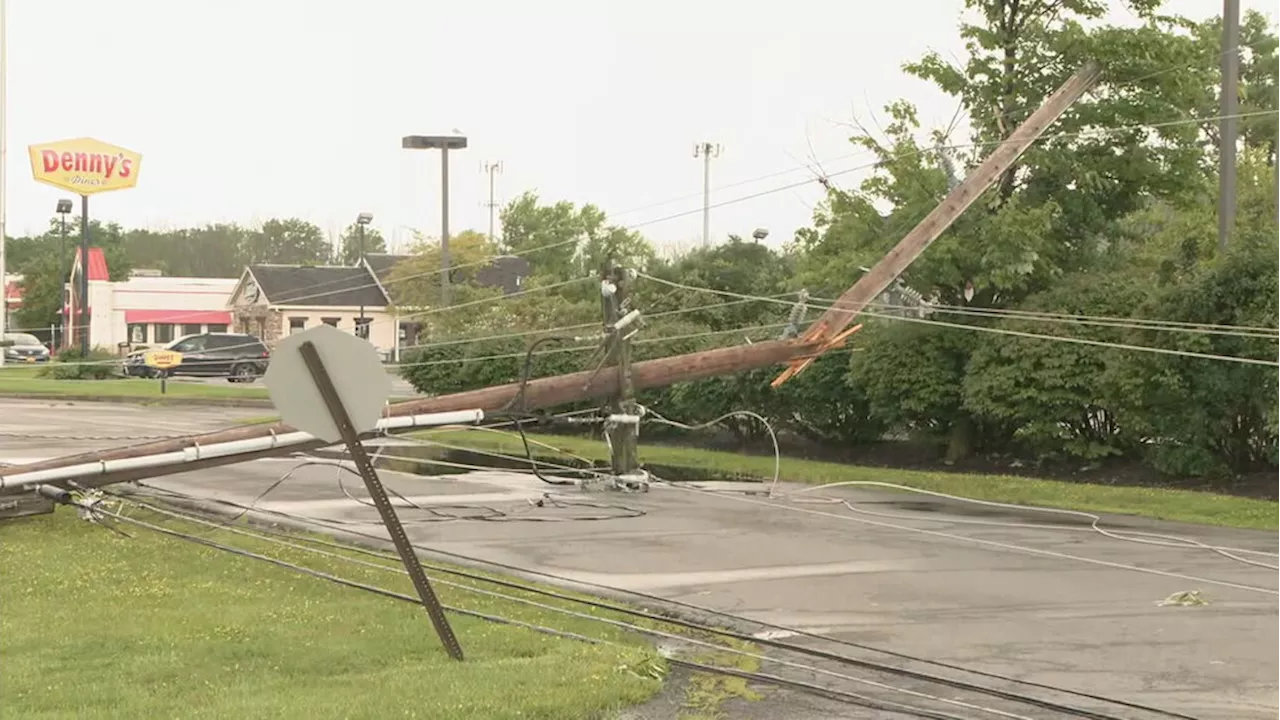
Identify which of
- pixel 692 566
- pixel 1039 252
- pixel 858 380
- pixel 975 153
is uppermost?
pixel 975 153

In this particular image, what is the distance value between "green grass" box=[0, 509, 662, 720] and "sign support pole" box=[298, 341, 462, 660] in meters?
0.19

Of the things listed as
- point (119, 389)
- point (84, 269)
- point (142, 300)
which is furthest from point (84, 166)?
point (119, 389)

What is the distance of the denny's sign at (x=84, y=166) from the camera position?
185ft

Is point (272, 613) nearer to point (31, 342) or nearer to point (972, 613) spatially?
point (972, 613)

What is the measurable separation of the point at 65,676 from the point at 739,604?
4922mm

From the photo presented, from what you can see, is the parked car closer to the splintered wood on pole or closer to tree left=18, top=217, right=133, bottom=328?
tree left=18, top=217, right=133, bottom=328

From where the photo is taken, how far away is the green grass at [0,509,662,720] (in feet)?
21.0

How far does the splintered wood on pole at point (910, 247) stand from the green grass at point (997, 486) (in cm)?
399

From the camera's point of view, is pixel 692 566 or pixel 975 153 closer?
pixel 692 566

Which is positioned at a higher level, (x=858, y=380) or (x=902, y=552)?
(x=858, y=380)

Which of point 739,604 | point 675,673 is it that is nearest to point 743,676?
point 675,673

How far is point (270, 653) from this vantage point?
7.55 metres

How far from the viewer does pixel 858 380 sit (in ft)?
72.8

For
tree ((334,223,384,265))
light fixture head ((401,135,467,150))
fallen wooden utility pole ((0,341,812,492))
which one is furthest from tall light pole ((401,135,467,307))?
tree ((334,223,384,265))
